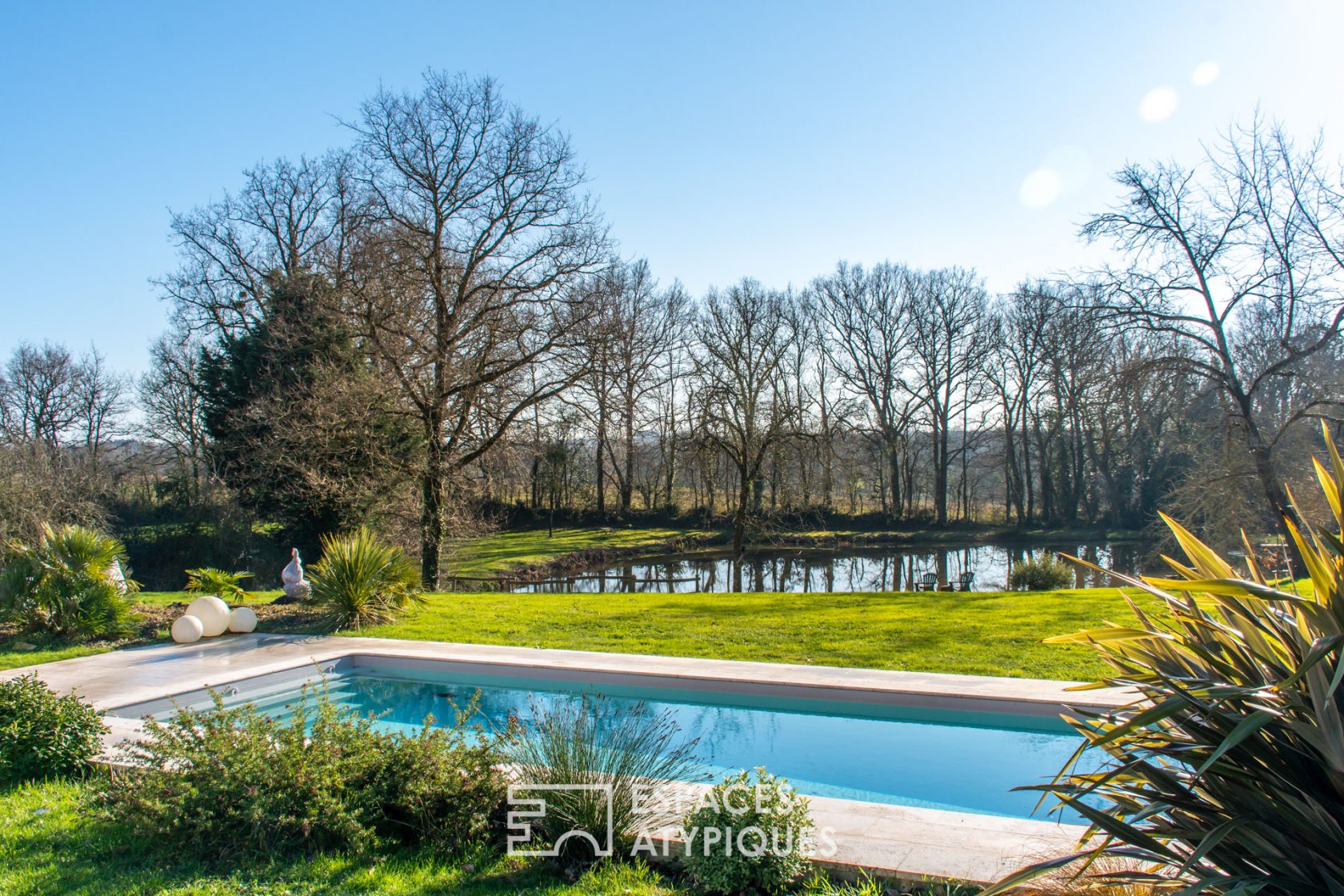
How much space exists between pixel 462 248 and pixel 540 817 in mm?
14083

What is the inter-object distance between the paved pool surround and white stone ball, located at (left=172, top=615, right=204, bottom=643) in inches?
5.1

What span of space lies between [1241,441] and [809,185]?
9506mm

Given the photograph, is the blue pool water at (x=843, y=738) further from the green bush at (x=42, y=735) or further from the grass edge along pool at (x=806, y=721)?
the green bush at (x=42, y=735)

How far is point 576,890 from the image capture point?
3250 millimetres

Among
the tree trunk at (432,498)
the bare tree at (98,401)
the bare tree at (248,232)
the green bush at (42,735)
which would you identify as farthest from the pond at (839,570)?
the bare tree at (98,401)

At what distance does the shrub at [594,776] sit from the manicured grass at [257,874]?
194 millimetres

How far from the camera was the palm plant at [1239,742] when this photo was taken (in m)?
1.97

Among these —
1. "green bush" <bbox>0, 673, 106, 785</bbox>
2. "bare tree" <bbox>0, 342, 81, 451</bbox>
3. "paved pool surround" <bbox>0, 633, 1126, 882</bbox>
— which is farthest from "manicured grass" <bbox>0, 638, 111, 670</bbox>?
"bare tree" <bbox>0, 342, 81, 451</bbox>

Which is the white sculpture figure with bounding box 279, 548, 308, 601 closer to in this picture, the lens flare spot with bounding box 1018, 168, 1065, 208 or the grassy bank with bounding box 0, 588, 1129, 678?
the grassy bank with bounding box 0, 588, 1129, 678

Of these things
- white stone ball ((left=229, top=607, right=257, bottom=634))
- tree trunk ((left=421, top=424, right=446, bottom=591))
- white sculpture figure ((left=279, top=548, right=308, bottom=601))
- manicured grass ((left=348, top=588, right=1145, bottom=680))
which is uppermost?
tree trunk ((left=421, top=424, right=446, bottom=591))

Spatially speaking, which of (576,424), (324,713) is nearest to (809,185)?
(576,424)

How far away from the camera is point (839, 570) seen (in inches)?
944

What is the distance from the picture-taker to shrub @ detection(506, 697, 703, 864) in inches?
144

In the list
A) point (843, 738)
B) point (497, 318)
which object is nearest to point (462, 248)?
point (497, 318)
